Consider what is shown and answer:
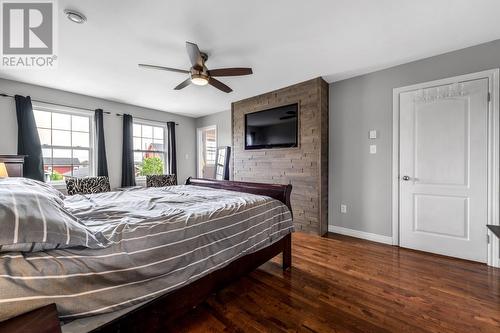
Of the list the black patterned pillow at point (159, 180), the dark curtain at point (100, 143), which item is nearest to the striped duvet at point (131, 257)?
the black patterned pillow at point (159, 180)

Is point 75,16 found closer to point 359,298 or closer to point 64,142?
point 64,142

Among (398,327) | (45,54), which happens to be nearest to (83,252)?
(398,327)

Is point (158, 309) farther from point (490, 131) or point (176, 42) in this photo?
point (490, 131)

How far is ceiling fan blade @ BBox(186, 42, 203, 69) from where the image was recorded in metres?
2.08

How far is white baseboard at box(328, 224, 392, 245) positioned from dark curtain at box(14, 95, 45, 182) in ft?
16.1

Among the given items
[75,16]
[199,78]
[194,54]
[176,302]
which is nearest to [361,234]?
[176,302]

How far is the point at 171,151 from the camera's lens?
545cm

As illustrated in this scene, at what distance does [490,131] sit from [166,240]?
344 cm

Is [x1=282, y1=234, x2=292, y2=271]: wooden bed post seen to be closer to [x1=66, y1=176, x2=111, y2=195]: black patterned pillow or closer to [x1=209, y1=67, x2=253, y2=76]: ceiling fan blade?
[x1=209, y1=67, x2=253, y2=76]: ceiling fan blade

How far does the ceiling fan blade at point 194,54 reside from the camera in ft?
6.81

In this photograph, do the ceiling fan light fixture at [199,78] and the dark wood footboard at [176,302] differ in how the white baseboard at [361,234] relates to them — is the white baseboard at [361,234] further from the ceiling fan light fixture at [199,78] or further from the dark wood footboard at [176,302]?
the ceiling fan light fixture at [199,78]

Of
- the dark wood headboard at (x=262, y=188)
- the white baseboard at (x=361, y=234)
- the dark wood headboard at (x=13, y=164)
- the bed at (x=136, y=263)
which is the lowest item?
the white baseboard at (x=361, y=234)

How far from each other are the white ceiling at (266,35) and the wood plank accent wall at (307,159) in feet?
1.14

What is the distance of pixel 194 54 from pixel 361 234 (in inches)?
131
